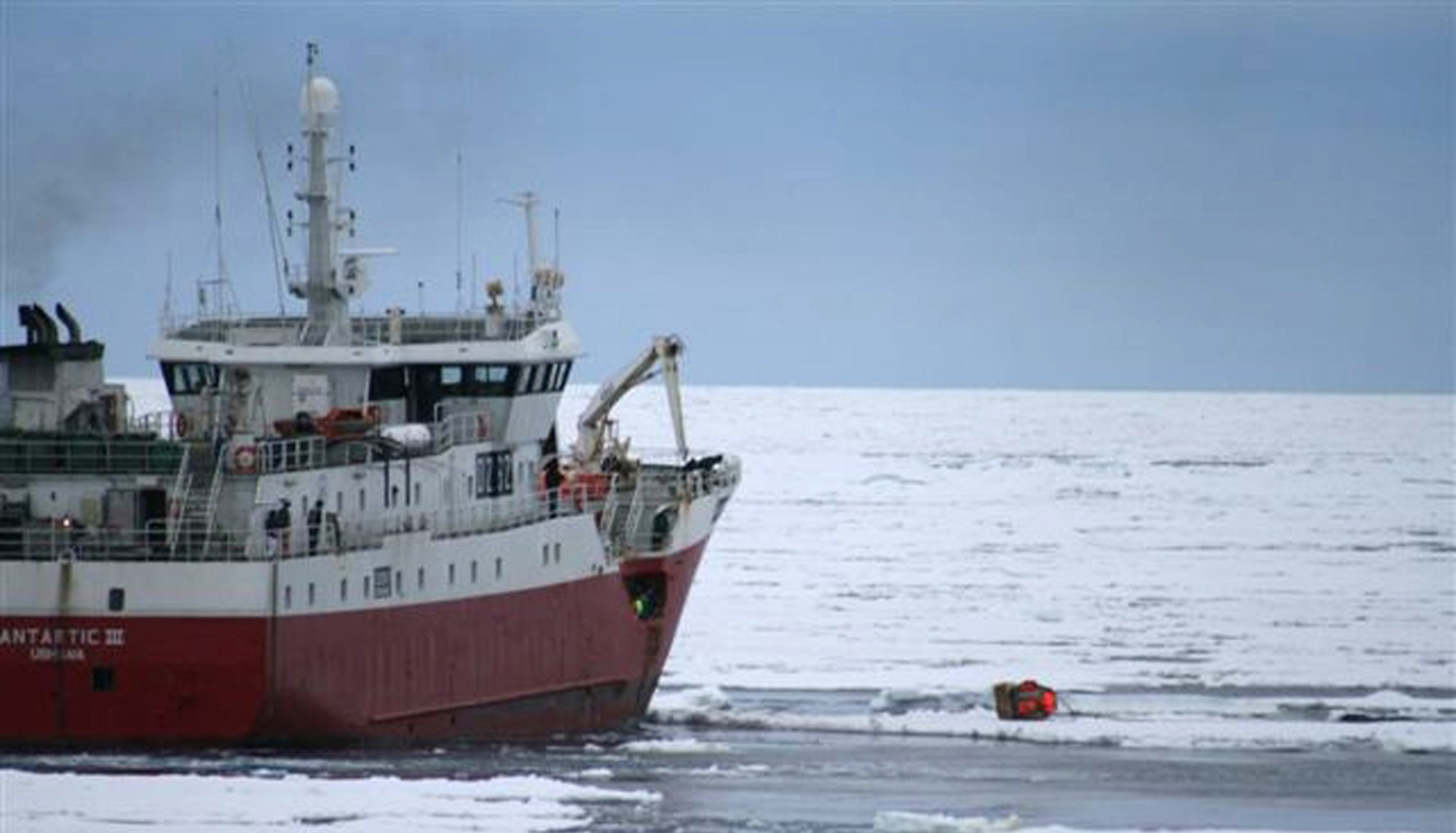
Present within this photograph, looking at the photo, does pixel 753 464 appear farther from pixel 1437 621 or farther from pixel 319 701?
pixel 319 701

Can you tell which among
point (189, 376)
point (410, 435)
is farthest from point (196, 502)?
point (189, 376)

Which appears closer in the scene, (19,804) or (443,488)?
(19,804)

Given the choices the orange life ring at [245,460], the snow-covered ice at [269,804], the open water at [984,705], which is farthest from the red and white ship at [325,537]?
the snow-covered ice at [269,804]

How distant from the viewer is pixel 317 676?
111ft

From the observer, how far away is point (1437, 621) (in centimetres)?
5491

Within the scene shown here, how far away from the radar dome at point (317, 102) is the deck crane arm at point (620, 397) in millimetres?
6835

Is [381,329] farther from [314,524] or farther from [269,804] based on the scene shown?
[269,804]

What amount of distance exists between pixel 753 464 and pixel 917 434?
154ft

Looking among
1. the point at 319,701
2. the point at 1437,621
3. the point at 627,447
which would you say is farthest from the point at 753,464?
the point at 319,701

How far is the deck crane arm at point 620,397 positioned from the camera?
144ft

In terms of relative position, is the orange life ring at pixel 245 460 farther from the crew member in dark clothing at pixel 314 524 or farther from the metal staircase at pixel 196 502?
the crew member in dark clothing at pixel 314 524

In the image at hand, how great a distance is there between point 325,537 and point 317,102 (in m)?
6.38

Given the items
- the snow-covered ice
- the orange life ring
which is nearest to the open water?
the snow-covered ice

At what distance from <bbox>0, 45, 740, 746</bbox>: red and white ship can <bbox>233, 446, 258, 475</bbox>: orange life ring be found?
0.02m
